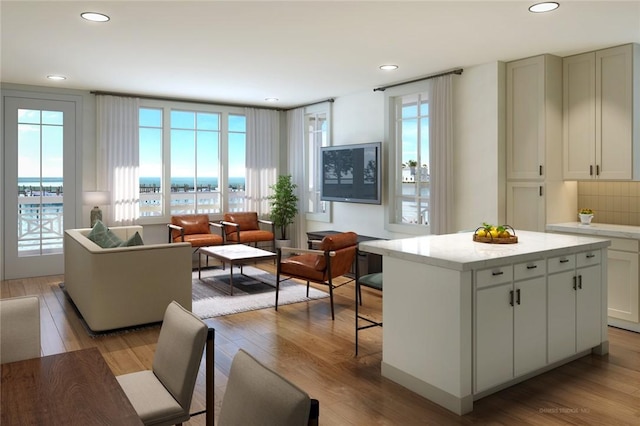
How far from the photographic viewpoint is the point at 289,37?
14.4 feet

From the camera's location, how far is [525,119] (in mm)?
5137

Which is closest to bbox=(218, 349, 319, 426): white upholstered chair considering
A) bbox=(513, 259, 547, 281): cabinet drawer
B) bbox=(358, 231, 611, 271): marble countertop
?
bbox=(358, 231, 611, 271): marble countertop

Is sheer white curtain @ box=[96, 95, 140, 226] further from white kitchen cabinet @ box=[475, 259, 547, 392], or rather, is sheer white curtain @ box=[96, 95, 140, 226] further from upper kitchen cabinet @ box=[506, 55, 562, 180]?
white kitchen cabinet @ box=[475, 259, 547, 392]

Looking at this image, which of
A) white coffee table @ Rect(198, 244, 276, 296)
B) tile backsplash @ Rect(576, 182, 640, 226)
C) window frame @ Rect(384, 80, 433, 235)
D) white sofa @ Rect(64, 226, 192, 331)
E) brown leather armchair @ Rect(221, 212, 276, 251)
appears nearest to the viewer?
white sofa @ Rect(64, 226, 192, 331)

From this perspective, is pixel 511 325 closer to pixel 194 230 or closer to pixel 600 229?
pixel 600 229

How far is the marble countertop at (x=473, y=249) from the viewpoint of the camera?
287cm

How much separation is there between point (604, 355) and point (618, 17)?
2685 millimetres

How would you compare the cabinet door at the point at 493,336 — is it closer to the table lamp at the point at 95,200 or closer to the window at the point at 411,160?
the window at the point at 411,160

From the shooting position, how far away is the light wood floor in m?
2.81

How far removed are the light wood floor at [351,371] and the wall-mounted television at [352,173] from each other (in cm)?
210

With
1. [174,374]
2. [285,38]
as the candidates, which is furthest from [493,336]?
[285,38]

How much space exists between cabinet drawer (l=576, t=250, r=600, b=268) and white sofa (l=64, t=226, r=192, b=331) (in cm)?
335

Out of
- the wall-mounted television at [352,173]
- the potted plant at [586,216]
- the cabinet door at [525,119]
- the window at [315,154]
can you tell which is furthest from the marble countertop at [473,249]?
the window at [315,154]

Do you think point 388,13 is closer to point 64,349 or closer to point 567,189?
point 567,189
